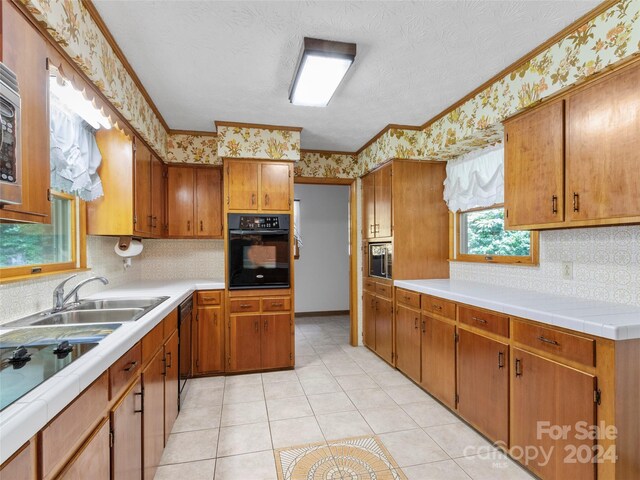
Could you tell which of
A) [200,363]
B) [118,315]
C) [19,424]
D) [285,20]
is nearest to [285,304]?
[200,363]

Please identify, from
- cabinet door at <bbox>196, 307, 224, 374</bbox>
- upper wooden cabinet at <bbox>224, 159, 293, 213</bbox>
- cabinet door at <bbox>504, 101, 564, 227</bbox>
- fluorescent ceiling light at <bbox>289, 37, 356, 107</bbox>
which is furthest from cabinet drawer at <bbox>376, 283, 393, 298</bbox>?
Answer: fluorescent ceiling light at <bbox>289, 37, 356, 107</bbox>

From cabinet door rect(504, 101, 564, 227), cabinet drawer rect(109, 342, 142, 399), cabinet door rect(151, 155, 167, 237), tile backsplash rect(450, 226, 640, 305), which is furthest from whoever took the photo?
cabinet door rect(151, 155, 167, 237)

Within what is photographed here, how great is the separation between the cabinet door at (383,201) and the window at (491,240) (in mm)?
711

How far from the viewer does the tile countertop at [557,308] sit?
1473 mm

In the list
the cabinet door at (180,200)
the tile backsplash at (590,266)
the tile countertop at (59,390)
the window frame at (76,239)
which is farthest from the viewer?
the cabinet door at (180,200)

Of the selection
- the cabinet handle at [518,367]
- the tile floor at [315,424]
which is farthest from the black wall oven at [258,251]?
the cabinet handle at [518,367]

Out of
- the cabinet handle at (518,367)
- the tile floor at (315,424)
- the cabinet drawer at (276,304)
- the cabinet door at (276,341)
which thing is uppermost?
the cabinet drawer at (276,304)

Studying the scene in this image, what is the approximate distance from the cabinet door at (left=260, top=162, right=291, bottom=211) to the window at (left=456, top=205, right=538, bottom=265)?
70.1 inches

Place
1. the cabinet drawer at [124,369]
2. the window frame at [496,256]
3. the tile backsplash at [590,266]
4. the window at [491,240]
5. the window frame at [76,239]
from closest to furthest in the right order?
the cabinet drawer at [124,369] → the tile backsplash at [590,266] → the window frame at [76,239] → the window frame at [496,256] → the window at [491,240]

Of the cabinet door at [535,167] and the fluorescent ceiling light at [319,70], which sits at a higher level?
the fluorescent ceiling light at [319,70]

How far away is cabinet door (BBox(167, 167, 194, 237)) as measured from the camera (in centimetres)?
367

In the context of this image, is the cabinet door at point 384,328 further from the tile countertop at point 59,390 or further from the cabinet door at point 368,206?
the tile countertop at point 59,390

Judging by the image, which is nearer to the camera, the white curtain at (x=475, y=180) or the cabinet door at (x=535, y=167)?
the cabinet door at (x=535, y=167)

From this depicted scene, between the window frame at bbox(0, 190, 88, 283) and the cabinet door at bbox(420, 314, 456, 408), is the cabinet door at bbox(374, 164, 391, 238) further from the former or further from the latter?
the window frame at bbox(0, 190, 88, 283)
